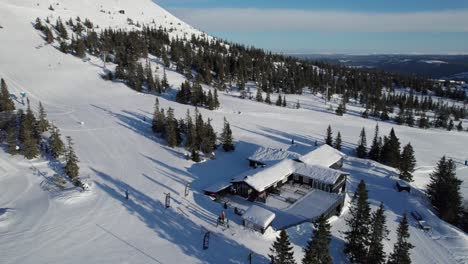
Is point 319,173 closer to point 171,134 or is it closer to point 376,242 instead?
point 376,242

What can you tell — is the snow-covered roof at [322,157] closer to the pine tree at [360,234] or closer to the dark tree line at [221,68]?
the pine tree at [360,234]

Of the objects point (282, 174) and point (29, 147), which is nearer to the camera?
point (282, 174)

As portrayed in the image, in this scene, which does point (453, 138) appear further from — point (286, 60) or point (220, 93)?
point (286, 60)

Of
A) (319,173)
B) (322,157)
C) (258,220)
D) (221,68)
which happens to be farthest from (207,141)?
(221,68)

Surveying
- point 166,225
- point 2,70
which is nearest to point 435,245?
point 166,225

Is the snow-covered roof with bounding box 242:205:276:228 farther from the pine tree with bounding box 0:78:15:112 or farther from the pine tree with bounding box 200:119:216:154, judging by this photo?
the pine tree with bounding box 0:78:15:112
